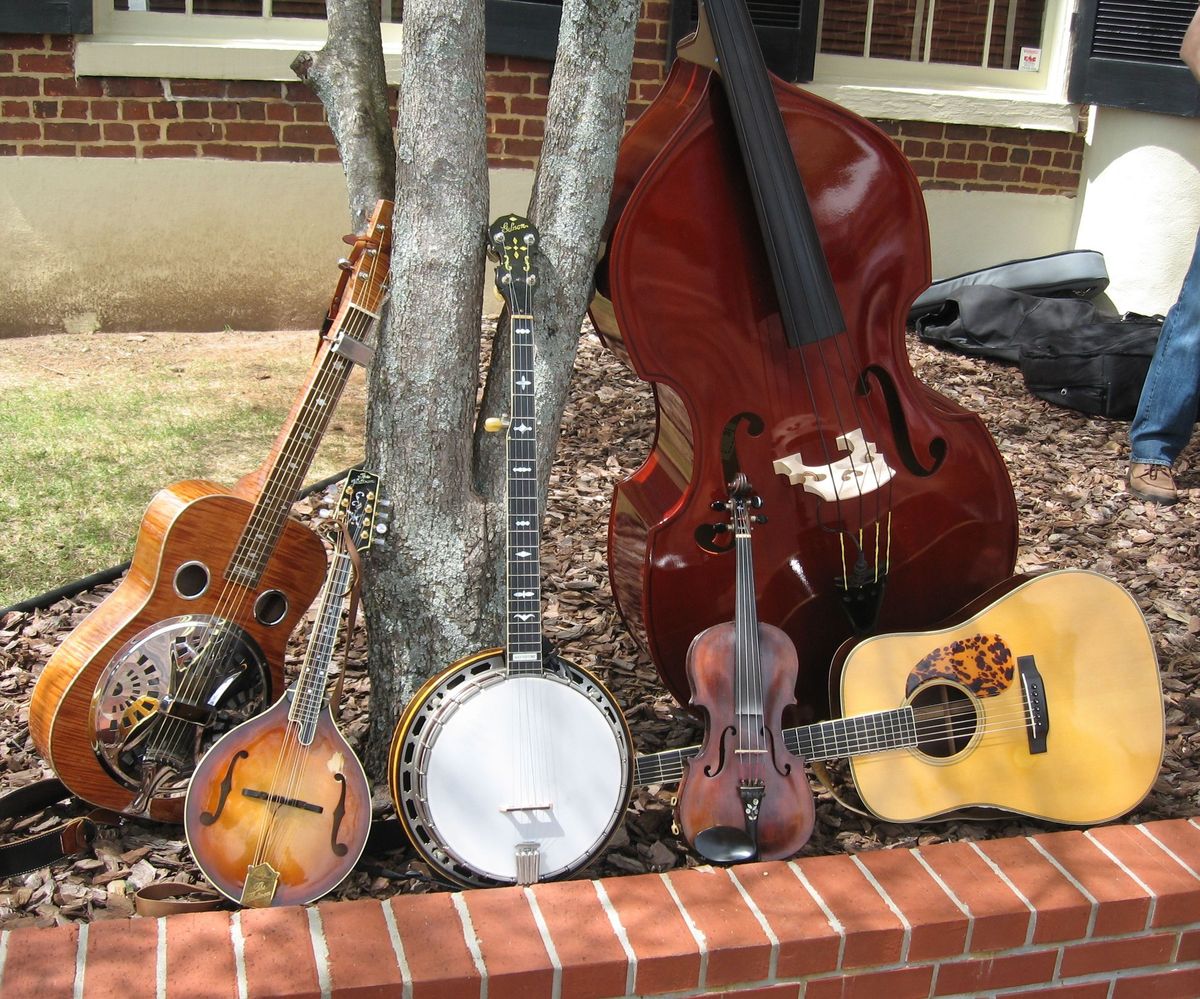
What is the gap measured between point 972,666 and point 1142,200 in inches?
161

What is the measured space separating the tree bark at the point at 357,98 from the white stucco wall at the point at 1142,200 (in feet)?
14.1

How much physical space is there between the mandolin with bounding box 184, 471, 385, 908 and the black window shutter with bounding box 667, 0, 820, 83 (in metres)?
3.98

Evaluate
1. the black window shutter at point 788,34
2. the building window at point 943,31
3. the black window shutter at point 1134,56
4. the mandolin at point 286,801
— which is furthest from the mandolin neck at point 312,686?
the black window shutter at point 1134,56

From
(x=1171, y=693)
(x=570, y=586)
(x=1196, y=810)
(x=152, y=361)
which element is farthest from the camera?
(x=152, y=361)

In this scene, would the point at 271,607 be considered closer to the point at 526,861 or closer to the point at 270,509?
the point at 270,509

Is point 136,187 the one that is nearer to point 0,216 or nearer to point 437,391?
point 0,216

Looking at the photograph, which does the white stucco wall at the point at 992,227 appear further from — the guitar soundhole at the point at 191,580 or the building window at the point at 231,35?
the guitar soundhole at the point at 191,580

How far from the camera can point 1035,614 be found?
2.61 m

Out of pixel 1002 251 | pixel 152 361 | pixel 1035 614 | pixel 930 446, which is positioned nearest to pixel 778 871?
pixel 1035 614

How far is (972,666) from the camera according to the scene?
2.58 meters

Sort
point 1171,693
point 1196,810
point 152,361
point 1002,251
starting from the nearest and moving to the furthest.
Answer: point 1196,810 < point 1171,693 < point 152,361 < point 1002,251

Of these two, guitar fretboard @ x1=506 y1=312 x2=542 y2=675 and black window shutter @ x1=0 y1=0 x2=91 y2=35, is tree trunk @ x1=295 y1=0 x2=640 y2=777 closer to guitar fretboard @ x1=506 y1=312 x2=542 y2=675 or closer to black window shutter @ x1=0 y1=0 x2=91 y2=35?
guitar fretboard @ x1=506 y1=312 x2=542 y2=675

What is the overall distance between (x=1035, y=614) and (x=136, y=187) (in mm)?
4111

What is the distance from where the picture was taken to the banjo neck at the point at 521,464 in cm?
230
